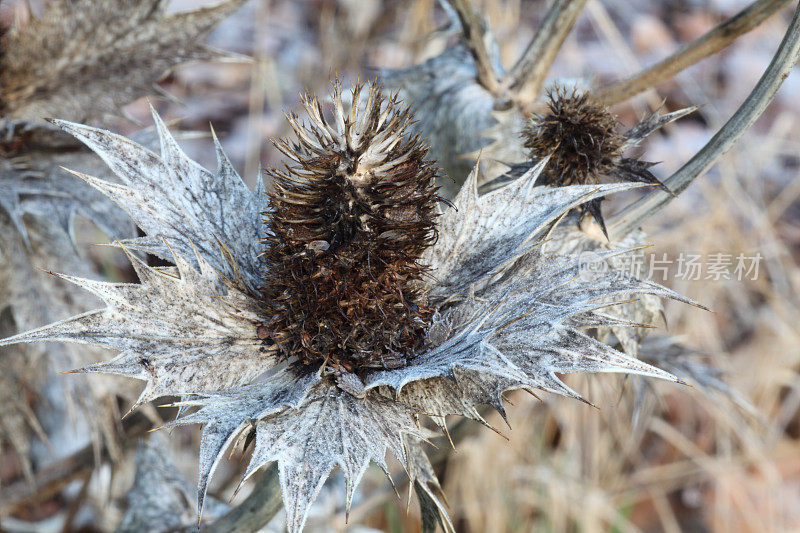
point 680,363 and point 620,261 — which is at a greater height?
point 620,261

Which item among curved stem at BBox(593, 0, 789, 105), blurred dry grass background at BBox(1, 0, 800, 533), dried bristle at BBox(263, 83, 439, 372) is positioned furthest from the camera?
blurred dry grass background at BBox(1, 0, 800, 533)

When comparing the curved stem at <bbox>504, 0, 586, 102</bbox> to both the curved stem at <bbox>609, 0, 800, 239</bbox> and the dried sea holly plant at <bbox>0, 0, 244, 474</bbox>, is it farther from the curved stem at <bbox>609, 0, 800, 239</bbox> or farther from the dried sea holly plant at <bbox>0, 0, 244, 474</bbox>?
the dried sea holly plant at <bbox>0, 0, 244, 474</bbox>

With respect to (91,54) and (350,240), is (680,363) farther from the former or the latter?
(91,54)

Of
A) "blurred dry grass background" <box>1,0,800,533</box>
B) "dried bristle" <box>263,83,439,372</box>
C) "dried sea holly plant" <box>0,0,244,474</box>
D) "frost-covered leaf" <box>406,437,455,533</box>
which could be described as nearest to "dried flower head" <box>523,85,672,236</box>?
"dried bristle" <box>263,83,439,372</box>

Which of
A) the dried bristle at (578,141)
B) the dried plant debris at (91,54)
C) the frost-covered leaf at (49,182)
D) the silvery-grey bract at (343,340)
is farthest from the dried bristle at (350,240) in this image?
the dried plant debris at (91,54)

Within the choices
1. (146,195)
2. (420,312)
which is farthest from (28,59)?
(420,312)

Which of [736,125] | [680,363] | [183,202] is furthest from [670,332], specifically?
[183,202]
